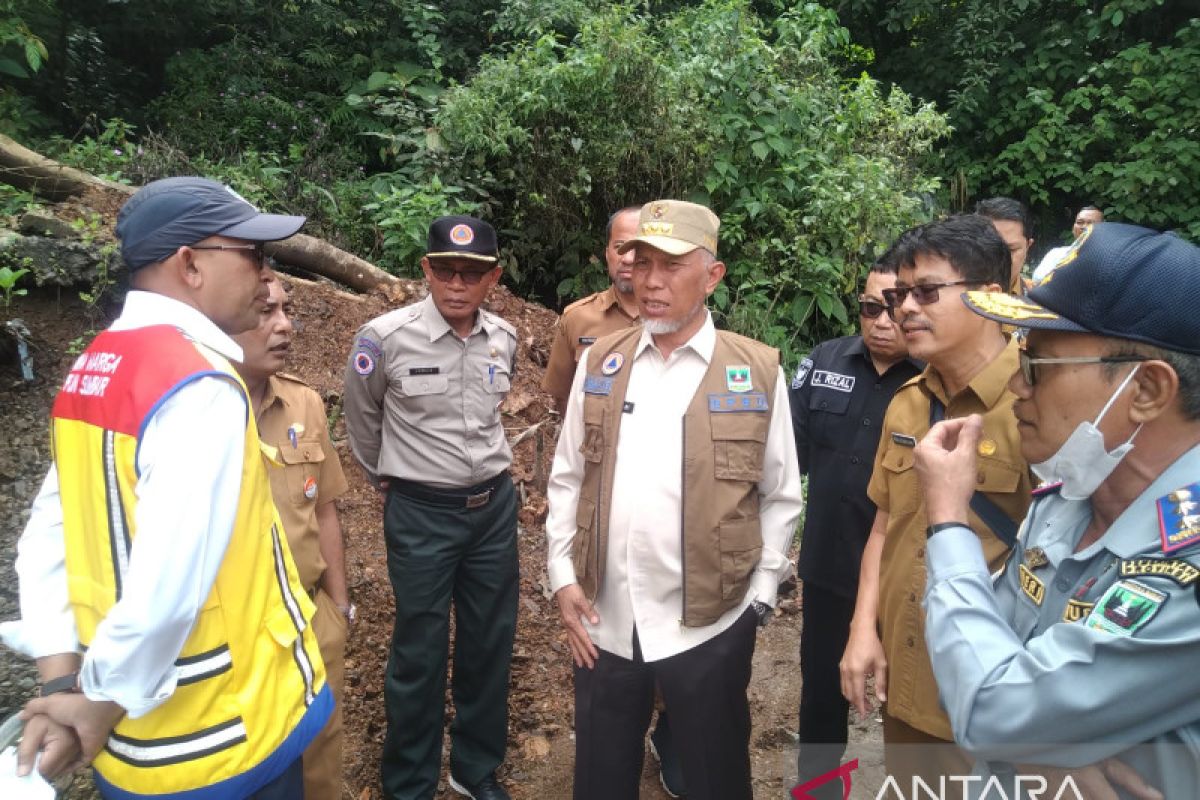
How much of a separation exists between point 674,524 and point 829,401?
3.38 ft

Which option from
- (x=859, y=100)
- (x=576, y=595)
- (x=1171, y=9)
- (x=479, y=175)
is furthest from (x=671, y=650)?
(x=1171, y=9)

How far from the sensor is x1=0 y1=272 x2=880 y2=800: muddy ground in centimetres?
358

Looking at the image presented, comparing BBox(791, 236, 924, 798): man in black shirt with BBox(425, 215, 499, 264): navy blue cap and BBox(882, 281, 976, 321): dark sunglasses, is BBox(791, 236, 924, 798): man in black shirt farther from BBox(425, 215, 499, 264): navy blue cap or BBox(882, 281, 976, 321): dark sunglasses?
BBox(425, 215, 499, 264): navy blue cap

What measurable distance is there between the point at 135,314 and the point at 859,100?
794 centimetres

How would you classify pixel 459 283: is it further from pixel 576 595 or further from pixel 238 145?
pixel 238 145

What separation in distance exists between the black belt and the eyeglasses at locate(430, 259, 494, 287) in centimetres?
85

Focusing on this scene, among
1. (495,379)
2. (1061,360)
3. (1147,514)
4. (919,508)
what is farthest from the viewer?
(495,379)

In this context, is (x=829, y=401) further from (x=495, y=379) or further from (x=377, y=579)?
(x=377, y=579)

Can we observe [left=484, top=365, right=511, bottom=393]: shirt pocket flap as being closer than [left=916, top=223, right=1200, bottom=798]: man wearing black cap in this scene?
No

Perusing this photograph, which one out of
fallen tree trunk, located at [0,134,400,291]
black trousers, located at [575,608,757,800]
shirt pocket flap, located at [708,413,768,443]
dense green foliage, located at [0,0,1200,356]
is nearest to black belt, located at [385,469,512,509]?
black trousers, located at [575,608,757,800]

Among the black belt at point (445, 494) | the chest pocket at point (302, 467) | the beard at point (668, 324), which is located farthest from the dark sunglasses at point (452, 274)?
the beard at point (668, 324)

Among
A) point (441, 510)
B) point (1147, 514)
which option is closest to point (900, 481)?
point (1147, 514)

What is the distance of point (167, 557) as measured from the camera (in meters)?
1.50

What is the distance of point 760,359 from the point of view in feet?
8.66
